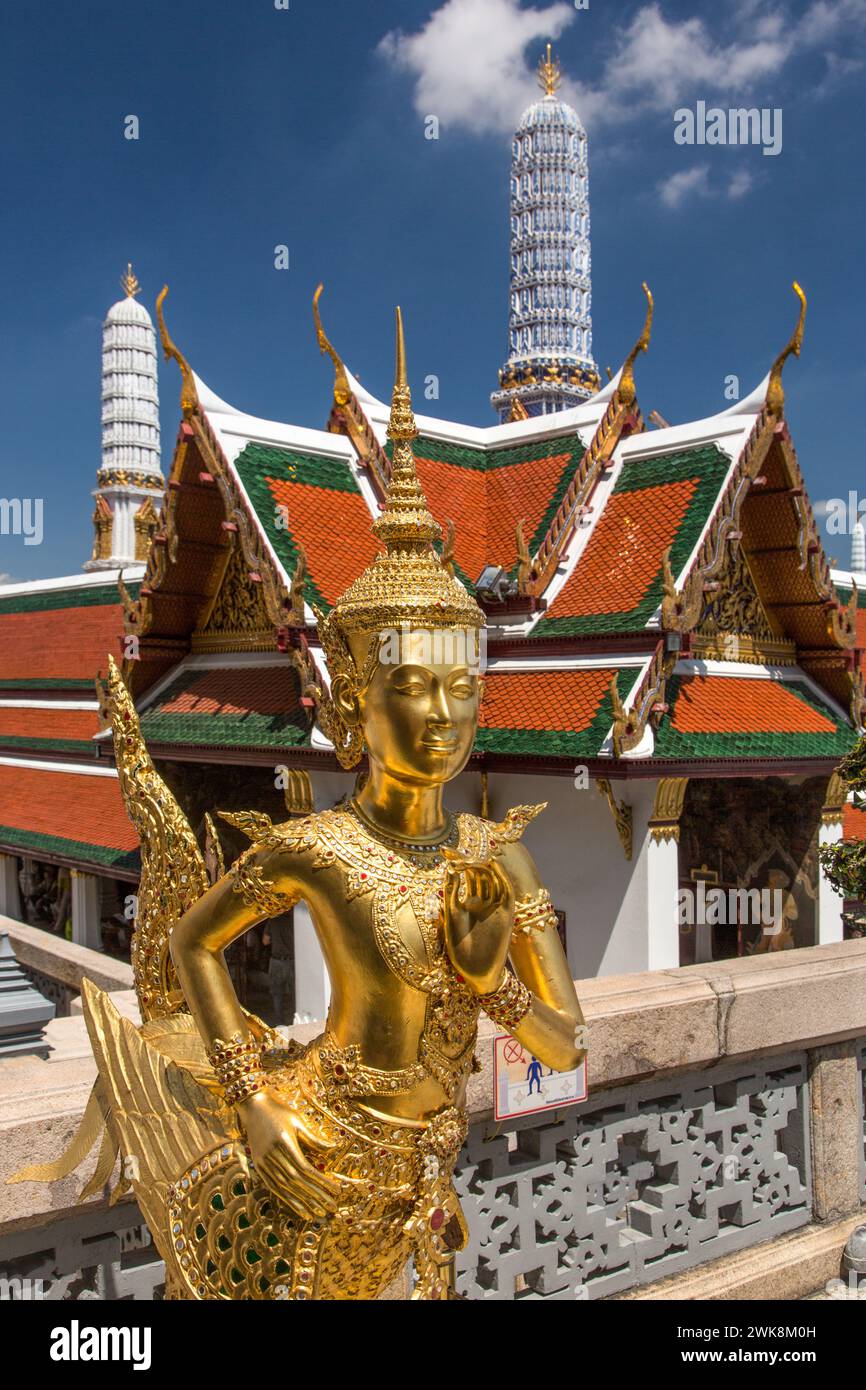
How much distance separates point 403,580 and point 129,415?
4480 centimetres

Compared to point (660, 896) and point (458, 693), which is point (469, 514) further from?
point (458, 693)

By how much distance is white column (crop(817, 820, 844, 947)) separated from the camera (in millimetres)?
11273

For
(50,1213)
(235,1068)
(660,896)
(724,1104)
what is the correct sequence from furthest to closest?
(660,896), (724,1104), (50,1213), (235,1068)

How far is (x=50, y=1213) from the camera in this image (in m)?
3.35

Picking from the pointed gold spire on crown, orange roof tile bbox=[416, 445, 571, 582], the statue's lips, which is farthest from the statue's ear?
orange roof tile bbox=[416, 445, 571, 582]

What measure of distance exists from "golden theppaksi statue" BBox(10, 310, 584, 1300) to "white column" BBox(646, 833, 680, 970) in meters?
6.18

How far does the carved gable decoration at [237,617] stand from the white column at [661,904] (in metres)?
4.30

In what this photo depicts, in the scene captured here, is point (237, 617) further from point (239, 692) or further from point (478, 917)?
point (478, 917)

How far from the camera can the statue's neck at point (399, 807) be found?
3.09 metres

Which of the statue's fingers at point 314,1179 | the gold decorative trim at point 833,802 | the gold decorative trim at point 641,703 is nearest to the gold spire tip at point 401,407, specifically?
the statue's fingers at point 314,1179

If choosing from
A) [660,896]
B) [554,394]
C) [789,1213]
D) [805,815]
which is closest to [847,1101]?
[789,1213]

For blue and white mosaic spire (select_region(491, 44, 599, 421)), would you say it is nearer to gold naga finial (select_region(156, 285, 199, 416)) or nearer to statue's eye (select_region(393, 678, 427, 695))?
gold naga finial (select_region(156, 285, 199, 416))

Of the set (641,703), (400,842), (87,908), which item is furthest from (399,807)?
(87,908)
